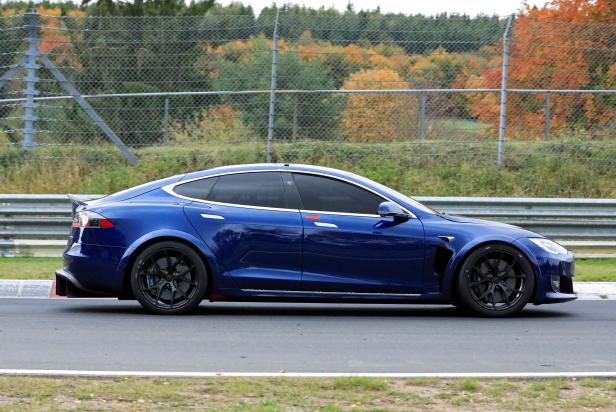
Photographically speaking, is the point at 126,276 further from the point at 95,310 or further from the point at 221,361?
the point at 221,361

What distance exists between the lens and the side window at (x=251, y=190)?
34.4ft

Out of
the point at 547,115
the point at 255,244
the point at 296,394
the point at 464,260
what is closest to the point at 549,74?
the point at 547,115

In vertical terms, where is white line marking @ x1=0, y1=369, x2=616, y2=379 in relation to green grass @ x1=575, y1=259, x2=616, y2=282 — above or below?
below

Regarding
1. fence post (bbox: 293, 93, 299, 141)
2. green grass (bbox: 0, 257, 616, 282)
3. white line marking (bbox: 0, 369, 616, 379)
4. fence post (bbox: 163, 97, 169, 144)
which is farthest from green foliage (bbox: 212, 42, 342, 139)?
white line marking (bbox: 0, 369, 616, 379)

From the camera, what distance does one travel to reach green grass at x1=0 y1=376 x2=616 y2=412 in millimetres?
6297

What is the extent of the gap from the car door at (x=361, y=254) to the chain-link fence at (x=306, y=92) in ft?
25.6

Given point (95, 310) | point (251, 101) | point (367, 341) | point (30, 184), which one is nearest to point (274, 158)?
point (251, 101)

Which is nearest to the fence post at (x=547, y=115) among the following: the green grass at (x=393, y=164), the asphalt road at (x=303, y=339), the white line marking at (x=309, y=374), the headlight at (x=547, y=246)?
the green grass at (x=393, y=164)

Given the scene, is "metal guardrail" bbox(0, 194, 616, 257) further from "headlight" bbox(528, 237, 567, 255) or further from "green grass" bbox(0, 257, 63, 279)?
"headlight" bbox(528, 237, 567, 255)

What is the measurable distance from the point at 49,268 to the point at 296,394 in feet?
25.5

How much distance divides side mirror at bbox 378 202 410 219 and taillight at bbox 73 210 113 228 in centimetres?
241

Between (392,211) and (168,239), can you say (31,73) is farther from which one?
(392,211)

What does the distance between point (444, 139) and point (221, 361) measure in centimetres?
1141

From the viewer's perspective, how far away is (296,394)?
259 inches
